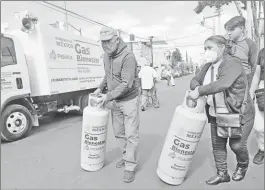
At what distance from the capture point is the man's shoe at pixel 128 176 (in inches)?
120

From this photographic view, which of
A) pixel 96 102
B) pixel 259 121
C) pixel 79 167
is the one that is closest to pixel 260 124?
pixel 259 121

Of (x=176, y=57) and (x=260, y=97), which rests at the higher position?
(x=176, y=57)

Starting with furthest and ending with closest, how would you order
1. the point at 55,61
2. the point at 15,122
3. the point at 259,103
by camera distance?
the point at 55,61 → the point at 15,122 → the point at 259,103

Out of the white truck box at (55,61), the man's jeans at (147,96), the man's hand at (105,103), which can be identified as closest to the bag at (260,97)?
the man's hand at (105,103)

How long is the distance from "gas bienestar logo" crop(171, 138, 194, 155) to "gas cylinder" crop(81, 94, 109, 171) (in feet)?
3.03

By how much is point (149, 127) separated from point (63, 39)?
3.40 m

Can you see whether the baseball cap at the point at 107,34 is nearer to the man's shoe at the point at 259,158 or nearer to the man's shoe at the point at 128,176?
the man's shoe at the point at 128,176

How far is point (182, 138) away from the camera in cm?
262

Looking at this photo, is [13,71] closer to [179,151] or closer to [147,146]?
[147,146]

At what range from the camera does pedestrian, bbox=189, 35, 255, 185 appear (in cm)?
245

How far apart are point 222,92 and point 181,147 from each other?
71cm

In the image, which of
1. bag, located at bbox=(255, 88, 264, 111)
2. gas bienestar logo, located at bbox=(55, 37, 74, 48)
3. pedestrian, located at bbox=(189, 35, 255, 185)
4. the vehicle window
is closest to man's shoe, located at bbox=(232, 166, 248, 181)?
pedestrian, located at bbox=(189, 35, 255, 185)

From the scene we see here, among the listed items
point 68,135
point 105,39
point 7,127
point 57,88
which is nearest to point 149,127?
point 68,135

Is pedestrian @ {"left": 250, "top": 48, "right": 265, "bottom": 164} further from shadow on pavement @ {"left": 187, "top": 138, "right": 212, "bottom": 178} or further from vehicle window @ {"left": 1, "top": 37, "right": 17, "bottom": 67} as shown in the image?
vehicle window @ {"left": 1, "top": 37, "right": 17, "bottom": 67}
